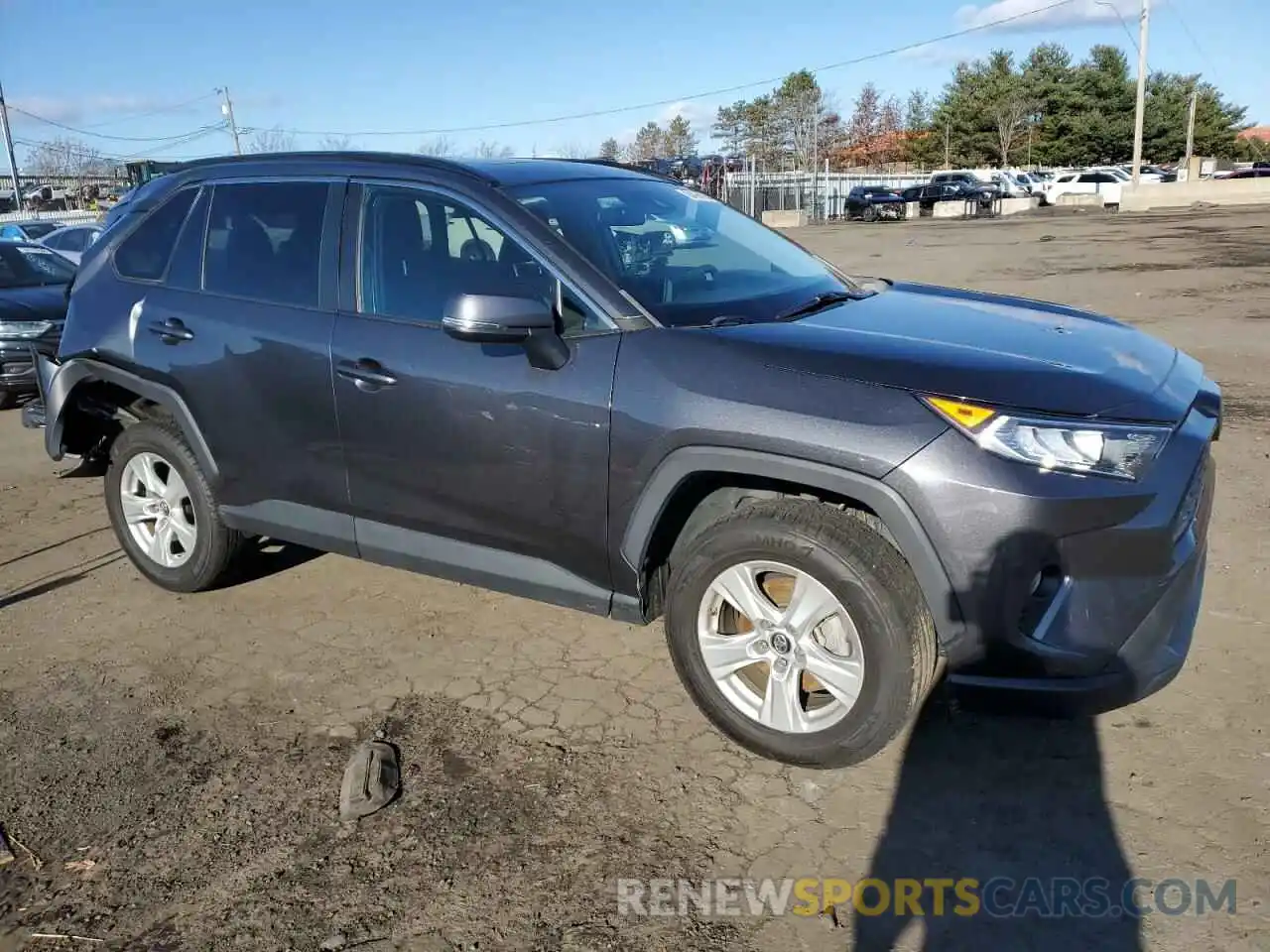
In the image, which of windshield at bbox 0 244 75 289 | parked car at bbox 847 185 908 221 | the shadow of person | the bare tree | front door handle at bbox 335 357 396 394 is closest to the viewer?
the shadow of person

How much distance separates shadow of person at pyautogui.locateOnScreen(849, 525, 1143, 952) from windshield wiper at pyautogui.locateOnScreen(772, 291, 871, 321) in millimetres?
1186

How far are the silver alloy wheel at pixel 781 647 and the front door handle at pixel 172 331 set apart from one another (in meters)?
2.53

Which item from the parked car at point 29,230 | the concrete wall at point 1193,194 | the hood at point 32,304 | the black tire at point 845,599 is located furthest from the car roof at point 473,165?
the concrete wall at point 1193,194

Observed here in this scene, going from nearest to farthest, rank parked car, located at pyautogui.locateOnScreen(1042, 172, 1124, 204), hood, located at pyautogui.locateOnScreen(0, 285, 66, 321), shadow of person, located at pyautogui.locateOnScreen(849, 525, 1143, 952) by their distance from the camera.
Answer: shadow of person, located at pyautogui.locateOnScreen(849, 525, 1143, 952) → hood, located at pyautogui.locateOnScreen(0, 285, 66, 321) → parked car, located at pyautogui.locateOnScreen(1042, 172, 1124, 204)

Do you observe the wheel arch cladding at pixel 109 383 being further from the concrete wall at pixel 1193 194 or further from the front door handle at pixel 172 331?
the concrete wall at pixel 1193 194

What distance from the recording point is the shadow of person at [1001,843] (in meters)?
2.46

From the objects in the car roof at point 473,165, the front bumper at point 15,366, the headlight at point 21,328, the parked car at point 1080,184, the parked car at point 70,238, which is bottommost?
the front bumper at point 15,366

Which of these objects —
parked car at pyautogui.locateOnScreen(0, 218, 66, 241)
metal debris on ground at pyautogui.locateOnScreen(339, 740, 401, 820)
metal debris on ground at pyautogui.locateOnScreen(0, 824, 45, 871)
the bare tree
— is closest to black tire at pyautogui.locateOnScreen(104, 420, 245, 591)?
metal debris on ground at pyautogui.locateOnScreen(339, 740, 401, 820)

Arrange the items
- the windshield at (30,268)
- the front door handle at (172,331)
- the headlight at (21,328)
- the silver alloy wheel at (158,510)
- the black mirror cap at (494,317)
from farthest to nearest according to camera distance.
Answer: the windshield at (30,268)
the headlight at (21,328)
the silver alloy wheel at (158,510)
the front door handle at (172,331)
the black mirror cap at (494,317)

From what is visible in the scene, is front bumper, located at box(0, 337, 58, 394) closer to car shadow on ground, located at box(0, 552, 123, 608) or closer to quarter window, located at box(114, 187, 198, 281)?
car shadow on ground, located at box(0, 552, 123, 608)

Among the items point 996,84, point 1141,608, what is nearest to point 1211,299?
point 1141,608

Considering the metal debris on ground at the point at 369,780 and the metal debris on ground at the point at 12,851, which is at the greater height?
the metal debris on ground at the point at 369,780

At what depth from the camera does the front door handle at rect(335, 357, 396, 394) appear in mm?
3637

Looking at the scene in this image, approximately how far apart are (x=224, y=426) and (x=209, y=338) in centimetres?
36
